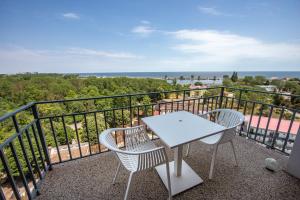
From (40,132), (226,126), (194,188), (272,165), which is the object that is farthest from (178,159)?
(40,132)

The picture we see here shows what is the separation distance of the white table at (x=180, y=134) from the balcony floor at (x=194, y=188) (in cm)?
9

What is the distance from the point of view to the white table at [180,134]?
124 cm

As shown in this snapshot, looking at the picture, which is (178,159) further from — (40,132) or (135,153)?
(40,132)

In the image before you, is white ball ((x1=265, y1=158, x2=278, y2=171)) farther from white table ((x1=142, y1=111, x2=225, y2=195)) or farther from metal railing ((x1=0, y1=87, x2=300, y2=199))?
white table ((x1=142, y1=111, x2=225, y2=195))

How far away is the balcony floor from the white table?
91 millimetres

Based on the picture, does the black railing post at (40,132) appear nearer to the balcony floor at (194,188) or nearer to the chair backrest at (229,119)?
the balcony floor at (194,188)

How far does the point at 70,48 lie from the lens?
1036 centimetres

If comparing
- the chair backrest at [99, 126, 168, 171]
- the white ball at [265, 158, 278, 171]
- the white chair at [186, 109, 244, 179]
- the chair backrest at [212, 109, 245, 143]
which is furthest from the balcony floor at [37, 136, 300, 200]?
the chair backrest at [212, 109, 245, 143]

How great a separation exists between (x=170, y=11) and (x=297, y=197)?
4440 mm

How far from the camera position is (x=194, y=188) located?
4.90 ft

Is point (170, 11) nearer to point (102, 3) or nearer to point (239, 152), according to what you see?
point (102, 3)

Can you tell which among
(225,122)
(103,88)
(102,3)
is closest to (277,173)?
(225,122)

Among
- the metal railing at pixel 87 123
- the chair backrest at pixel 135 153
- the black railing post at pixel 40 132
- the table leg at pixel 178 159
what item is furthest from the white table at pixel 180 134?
the black railing post at pixel 40 132

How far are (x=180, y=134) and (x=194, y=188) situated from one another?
2.49ft
